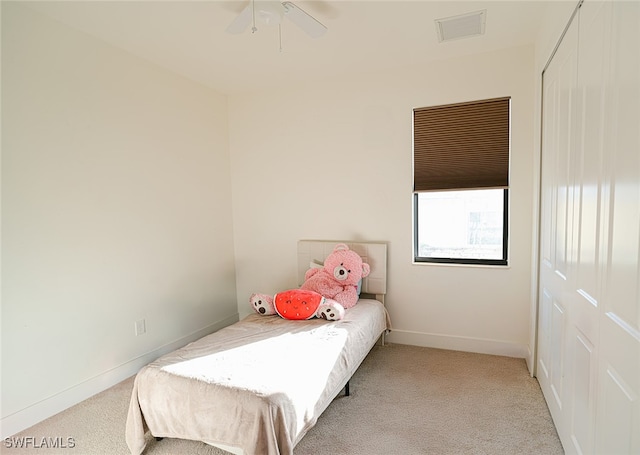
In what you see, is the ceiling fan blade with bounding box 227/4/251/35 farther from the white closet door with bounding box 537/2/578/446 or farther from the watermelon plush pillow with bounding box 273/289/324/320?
the watermelon plush pillow with bounding box 273/289/324/320

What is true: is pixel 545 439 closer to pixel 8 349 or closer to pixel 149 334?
pixel 149 334

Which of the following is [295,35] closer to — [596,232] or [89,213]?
[89,213]

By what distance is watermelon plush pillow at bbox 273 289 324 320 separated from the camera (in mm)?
2691

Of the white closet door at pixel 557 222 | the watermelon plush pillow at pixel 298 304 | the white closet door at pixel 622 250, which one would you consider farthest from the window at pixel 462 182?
the white closet door at pixel 622 250

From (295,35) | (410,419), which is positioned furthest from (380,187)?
(410,419)

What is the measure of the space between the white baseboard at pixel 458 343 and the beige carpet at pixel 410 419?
5.0 inches

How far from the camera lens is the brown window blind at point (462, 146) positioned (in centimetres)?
287

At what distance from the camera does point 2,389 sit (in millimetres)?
2029

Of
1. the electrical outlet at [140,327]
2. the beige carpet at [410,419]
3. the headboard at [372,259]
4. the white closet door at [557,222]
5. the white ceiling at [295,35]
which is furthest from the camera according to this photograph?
the headboard at [372,259]

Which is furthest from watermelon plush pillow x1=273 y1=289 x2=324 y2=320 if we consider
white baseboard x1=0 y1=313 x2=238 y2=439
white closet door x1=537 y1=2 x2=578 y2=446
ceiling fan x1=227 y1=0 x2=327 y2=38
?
ceiling fan x1=227 y1=0 x2=327 y2=38

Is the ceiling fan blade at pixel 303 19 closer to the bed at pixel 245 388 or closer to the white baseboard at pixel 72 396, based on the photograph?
the bed at pixel 245 388

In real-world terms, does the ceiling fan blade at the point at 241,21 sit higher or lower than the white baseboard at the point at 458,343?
higher

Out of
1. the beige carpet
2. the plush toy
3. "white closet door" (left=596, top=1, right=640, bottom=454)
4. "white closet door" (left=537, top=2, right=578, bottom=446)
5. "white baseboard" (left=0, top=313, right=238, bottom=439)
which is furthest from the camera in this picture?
the plush toy

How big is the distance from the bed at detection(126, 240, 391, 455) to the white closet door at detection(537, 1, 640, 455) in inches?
48.3
